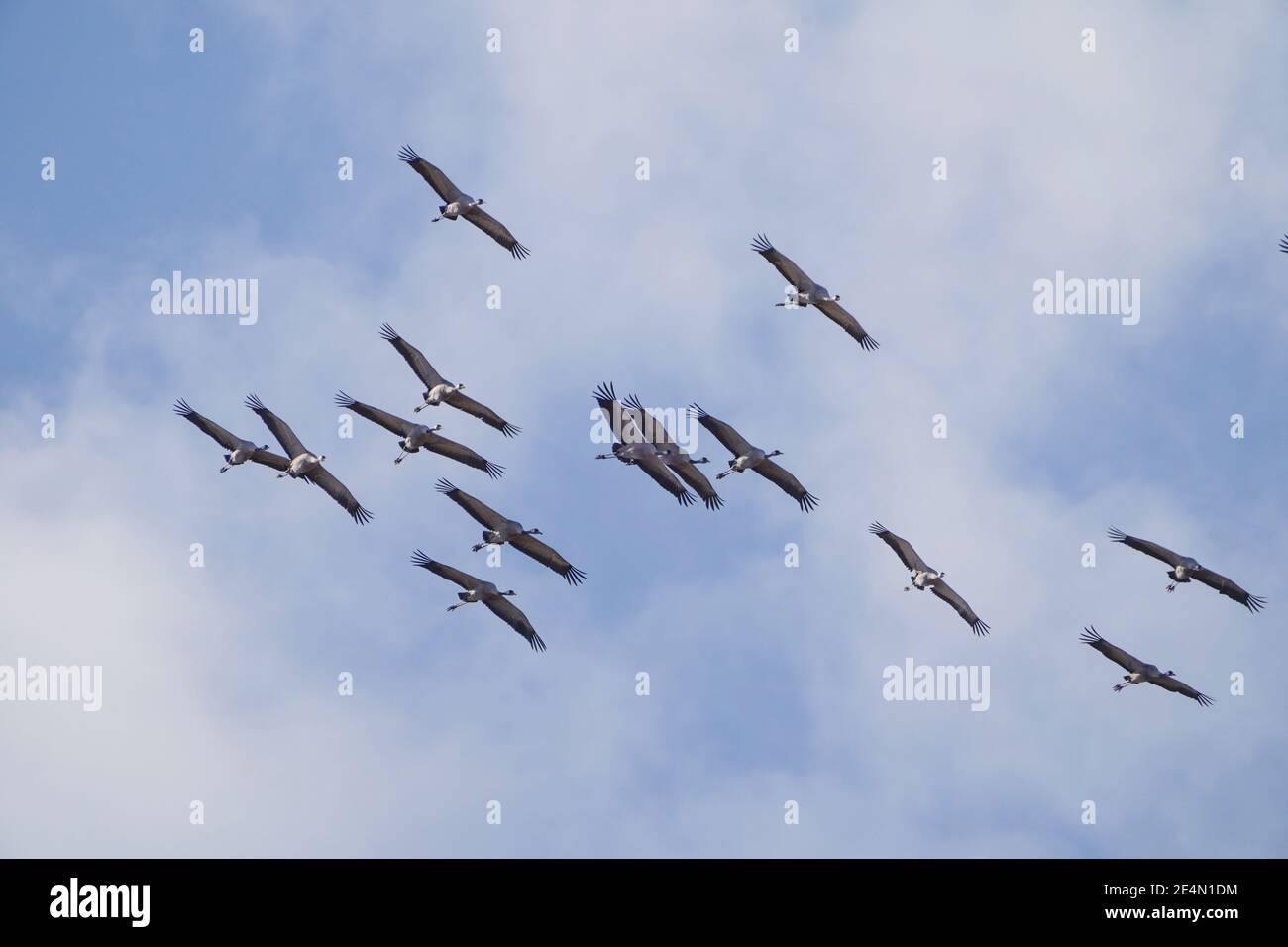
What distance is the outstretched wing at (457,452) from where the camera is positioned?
213 ft

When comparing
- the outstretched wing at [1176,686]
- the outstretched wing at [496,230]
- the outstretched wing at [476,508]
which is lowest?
the outstretched wing at [1176,686]

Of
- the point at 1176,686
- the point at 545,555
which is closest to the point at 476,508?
the point at 545,555

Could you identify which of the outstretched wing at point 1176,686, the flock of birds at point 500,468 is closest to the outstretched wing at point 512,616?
the flock of birds at point 500,468

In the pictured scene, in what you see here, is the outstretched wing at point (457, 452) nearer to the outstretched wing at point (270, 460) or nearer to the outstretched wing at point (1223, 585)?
the outstretched wing at point (270, 460)

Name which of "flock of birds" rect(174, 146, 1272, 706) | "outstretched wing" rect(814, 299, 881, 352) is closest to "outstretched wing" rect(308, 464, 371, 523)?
"flock of birds" rect(174, 146, 1272, 706)

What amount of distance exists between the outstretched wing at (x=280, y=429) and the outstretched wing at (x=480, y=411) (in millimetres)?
4738

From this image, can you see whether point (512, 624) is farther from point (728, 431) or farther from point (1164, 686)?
point (1164, 686)

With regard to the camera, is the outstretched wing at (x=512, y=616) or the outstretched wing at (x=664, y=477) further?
the outstretched wing at (x=512, y=616)

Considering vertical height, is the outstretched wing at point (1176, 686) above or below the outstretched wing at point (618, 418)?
below

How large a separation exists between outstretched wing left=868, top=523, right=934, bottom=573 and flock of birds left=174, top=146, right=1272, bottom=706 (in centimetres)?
3
